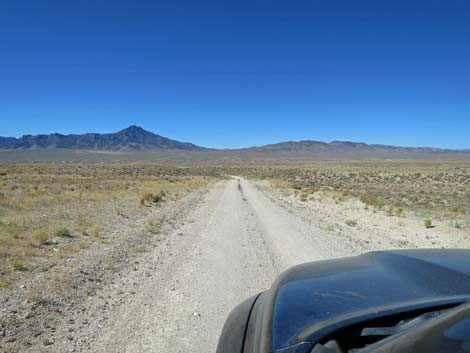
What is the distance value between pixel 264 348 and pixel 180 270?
5305mm

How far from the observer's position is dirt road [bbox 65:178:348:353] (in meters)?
3.95

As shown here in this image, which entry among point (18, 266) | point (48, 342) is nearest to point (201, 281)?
point (48, 342)

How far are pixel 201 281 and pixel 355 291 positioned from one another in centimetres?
436

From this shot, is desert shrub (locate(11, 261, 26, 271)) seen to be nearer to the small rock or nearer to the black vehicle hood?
the small rock

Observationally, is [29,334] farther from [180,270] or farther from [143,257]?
[143,257]

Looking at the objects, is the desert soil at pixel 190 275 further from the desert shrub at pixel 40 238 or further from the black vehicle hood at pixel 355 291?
the black vehicle hood at pixel 355 291

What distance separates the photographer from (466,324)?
1149 millimetres

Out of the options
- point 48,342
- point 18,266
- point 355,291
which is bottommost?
point 48,342

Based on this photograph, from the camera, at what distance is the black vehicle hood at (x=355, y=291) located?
155cm

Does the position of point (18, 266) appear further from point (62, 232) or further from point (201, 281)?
point (201, 281)

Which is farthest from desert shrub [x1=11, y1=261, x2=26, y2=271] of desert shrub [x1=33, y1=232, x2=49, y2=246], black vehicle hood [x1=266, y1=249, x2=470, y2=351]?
black vehicle hood [x1=266, y1=249, x2=470, y2=351]

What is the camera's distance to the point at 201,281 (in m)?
5.84

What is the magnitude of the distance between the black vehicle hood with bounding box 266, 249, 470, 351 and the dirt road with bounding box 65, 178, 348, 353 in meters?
2.16

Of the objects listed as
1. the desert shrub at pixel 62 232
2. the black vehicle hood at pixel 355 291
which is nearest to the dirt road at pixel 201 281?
the black vehicle hood at pixel 355 291
